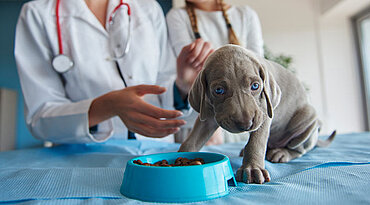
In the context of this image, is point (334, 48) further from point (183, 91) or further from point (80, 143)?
point (80, 143)

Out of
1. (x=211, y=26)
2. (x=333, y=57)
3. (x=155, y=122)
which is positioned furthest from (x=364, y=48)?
(x=155, y=122)

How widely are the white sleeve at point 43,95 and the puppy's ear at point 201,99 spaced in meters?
0.42

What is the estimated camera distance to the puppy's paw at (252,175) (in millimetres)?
458

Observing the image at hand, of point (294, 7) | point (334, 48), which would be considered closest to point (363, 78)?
point (334, 48)

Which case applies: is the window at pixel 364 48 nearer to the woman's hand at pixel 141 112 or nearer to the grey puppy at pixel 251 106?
the grey puppy at pixel 251 106

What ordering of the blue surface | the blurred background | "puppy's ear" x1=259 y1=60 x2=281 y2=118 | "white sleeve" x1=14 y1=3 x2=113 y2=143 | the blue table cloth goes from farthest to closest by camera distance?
Result: the blue surface → the blurred background → "white sleeve" x1=14 y1=3 x2=113 y2=143 → "puppy's ear" x1=259 y1=60 x2=281 y2=118 → the blue table cloth

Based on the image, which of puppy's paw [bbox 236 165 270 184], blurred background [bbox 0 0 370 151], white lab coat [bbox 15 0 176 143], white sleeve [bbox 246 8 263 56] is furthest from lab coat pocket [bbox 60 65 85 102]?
blurred background [bbox 0 0 370 151]

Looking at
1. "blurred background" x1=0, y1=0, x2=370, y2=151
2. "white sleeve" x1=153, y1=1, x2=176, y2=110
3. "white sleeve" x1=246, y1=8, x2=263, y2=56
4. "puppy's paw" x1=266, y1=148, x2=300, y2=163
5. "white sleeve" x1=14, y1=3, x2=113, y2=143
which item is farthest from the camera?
"blurred background" x1=0, y1=0, x2=370, y2=151

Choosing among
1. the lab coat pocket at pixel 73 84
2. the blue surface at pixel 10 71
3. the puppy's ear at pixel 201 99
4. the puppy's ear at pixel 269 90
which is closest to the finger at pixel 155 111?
the puppy's ear at pixel 201 99

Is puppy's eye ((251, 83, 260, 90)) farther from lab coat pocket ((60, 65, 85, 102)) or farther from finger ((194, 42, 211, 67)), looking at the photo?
lab coat pocket ((60, 65, 85, 102))

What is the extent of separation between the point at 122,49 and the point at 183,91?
32cm

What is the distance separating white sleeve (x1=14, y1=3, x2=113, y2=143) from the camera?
85 centimetres

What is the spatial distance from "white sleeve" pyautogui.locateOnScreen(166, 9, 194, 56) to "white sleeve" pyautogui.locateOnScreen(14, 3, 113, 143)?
390mm

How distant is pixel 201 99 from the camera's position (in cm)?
51
